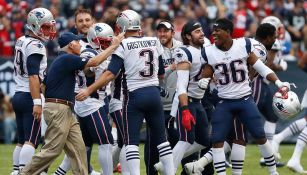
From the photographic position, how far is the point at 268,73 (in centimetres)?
1078

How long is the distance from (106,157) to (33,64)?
1.34 metres

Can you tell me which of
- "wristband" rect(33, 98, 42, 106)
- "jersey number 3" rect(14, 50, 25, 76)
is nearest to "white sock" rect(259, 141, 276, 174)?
"wristband" rect(33, 98, 42, 106)

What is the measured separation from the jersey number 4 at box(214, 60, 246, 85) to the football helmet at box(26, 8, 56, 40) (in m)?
2.03

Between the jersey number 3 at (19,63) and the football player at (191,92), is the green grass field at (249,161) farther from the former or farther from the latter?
the jersey number 3 at (19,63)

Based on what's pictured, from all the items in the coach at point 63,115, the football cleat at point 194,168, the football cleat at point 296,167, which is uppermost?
the coach at point 63,115

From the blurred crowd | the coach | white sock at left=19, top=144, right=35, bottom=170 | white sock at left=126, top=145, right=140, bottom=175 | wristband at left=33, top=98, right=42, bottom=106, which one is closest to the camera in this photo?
the coach

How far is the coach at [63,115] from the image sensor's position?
10.3 metres

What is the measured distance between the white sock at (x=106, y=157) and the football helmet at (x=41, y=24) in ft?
4.81

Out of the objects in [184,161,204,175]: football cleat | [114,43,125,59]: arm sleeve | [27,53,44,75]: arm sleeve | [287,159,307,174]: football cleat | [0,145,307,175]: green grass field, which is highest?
[114,43,125,59]: arm sleeve

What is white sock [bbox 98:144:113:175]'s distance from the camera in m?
11.0

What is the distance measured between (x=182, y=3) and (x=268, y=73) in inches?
461

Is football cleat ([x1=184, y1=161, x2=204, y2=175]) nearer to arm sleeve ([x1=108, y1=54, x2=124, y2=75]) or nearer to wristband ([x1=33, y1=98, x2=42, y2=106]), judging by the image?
arm sleeve ([x1=108, y1=54, x2=124, y2=75])

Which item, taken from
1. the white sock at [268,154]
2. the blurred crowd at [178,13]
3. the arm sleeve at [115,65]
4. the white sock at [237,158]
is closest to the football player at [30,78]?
the arm sleeve at [115,65]

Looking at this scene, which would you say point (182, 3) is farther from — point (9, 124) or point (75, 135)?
point (75, 135)
